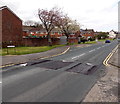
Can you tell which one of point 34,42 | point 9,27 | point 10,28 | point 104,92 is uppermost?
point 9,27

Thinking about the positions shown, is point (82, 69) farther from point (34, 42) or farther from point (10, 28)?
point (10, 28)

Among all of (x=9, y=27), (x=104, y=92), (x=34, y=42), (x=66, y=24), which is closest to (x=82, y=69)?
(x=104, y=92)

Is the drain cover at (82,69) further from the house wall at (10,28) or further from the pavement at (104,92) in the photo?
the house wall at (10,28)

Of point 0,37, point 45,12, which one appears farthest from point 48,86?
point 45,12

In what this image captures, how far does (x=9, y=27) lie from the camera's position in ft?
93.2

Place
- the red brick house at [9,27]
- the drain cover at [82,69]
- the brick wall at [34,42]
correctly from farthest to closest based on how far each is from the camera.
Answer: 1. the brick wall at [34,42]
2. the red brick house at [9,27]
3. the drain cover at [82,69]

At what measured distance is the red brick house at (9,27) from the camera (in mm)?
26391

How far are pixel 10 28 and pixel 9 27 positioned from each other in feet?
1.08

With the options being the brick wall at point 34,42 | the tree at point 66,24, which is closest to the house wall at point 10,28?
the brick wall at point 34,42

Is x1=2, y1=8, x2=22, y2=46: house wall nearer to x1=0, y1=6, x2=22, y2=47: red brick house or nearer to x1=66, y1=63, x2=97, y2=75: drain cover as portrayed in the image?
x1=0, y1=6, x2=22, y2=47: red brick house

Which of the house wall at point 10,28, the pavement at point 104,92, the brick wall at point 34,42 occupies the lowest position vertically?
the pavement at point 104,92

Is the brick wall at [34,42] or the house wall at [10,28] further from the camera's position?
the brick wall at [34,42]

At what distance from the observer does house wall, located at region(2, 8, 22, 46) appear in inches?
1054

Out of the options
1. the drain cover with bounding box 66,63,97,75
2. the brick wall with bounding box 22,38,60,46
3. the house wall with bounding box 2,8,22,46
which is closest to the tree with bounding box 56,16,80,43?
the brick wall with bounding box 22,38,60,46
